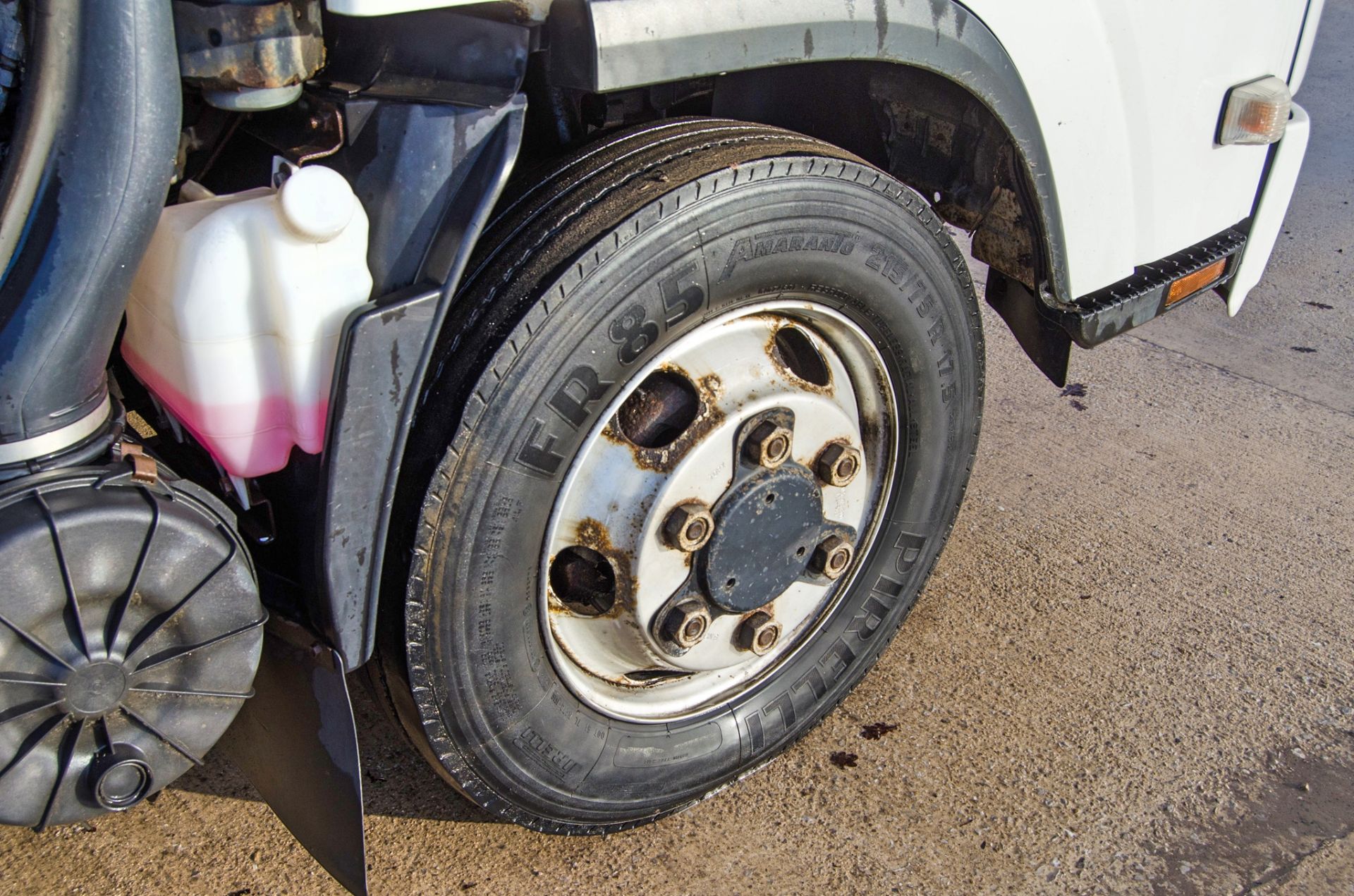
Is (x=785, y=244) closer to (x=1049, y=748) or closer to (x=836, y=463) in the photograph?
(x=836, y=463)

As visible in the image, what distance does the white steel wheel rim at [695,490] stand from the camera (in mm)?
1699

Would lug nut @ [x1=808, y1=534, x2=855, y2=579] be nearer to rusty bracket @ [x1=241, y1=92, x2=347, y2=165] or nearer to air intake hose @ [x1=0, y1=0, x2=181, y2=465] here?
rusty bracket @ [x1=241, y1=92, x2=347, y2=165]

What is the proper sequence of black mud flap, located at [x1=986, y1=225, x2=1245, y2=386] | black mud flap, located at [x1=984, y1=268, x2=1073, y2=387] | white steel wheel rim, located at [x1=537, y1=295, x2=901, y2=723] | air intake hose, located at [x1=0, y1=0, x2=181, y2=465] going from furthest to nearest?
black mud flap, located at [x1=984, y1=268, x2=1073, y2=387], black mud flap, located at [x1=986, y1=225, x2=1245, y2=386], white steel wheel rim, located at [x1=537, y1=295, x2=901, y2=723], air intake hose, located at [x1=0, y1=0, x2=181, y2=465]

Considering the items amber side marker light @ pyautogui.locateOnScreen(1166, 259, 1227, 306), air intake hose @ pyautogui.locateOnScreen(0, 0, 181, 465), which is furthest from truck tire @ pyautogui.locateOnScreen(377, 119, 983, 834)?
amber side marker light @ pyautogui.locateOnScreen(1166, 259, 1227, 306)

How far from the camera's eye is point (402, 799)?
206 cm

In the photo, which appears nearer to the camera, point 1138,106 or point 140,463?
point 140,463

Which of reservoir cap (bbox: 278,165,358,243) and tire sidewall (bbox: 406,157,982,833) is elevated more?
reservoir cap (bbox: 278,165,358,243)

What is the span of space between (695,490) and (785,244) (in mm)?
400

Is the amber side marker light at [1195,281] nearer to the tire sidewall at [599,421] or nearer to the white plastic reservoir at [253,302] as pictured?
the tire sidewall at [599,421]

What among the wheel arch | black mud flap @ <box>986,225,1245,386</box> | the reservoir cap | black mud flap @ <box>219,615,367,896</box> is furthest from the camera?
black mud flap @ <box>986,225,1245,386</box>

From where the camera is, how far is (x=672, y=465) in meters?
1.72

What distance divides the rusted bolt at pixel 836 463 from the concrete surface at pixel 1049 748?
631 mm

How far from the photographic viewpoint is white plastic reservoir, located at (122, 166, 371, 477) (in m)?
1.27

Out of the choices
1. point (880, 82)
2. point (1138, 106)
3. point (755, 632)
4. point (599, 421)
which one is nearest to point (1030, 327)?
point (1138, 106)
